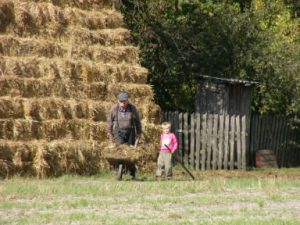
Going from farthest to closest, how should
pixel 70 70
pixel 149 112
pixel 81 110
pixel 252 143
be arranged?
pixel 252 143 < pixel 149 112 < pixel 70 70 < pixel 81 110

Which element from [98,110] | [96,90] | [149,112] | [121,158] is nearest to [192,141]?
[149,112]

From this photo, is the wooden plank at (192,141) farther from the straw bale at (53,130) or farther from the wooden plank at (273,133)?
the straw bale at (53,130)

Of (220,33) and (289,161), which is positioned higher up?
(220,33)

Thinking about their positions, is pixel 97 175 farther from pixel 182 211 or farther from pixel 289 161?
pixel 289 161

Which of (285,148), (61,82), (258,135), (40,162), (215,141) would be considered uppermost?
(61,82)

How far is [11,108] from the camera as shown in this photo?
1723 cm

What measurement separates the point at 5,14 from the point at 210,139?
25.3ft

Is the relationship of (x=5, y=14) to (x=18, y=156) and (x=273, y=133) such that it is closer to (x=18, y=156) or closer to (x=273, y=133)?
(x=18, y=156)

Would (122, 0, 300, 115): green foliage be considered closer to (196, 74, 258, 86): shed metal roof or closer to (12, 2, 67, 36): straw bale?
(196, 74, 258, 86): shed metal roof

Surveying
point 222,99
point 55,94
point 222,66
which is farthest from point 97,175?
point 222,66

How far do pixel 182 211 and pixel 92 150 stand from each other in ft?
24.9

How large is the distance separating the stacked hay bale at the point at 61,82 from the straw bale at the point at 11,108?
2cm

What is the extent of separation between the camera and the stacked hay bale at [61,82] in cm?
1730

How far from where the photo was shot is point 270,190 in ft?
46.9
